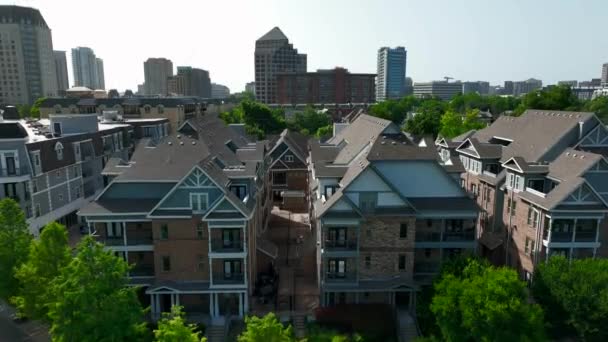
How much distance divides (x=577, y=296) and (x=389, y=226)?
1288cm

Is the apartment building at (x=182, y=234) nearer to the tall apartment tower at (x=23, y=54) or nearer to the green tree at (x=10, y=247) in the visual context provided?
the green tree at (x=10, y=247)

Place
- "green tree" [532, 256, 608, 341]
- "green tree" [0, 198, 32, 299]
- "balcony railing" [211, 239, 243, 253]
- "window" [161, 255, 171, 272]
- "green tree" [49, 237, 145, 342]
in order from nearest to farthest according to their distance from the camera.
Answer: "green tree" [49, 237, 145, 342], "green tree" [532, 256, 608, 341], "green tree" [0, 198, 32, 299], "balcony railing" [211, 239, 243, 253], "window" [161, 255, 171, 272]

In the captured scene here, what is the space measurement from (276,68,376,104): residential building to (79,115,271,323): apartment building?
15059cm

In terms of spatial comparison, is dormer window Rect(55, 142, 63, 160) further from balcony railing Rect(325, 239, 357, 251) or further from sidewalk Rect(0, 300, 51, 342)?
balcony railing Rect(325, 239, 357, 251)

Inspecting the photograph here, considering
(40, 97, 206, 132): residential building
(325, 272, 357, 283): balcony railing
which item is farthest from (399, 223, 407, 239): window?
(40, 97, 206, 132): residential building

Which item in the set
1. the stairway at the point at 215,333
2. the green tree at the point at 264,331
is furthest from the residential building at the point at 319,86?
the green tree at the point at 264,331

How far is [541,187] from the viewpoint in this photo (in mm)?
37562

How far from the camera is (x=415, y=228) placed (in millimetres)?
34844

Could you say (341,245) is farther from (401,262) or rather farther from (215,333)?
(215,333)

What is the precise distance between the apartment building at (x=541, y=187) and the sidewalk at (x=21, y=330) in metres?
39.2

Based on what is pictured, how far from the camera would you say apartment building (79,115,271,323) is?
1256 inches

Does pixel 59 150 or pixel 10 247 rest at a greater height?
pixel 59 150

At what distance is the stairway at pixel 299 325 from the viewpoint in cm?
3134

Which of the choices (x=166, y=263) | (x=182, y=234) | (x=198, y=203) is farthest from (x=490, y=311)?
(x=166, y=263)
